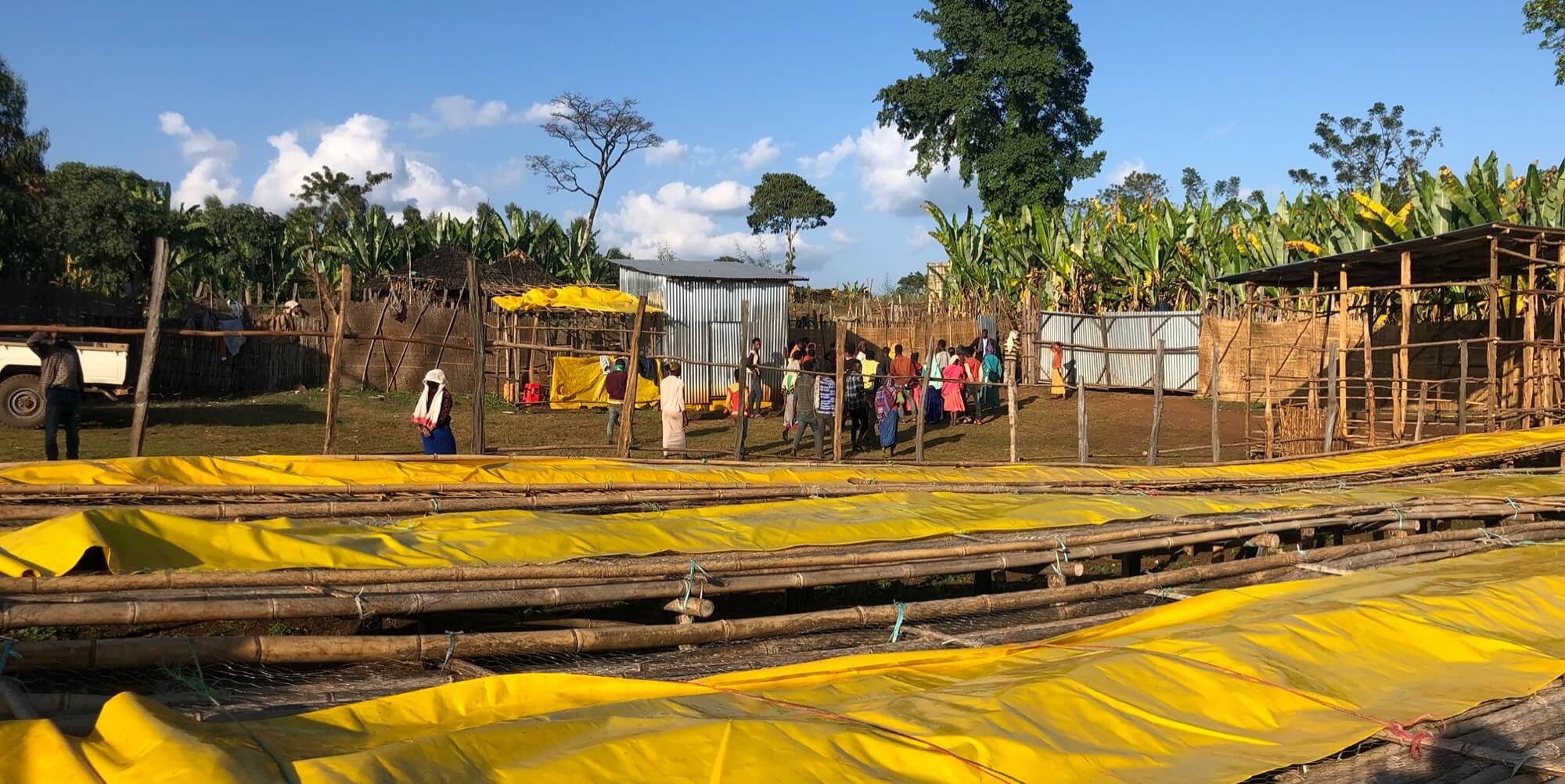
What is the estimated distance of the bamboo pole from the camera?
12.9 feet

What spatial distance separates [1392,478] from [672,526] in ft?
26.7

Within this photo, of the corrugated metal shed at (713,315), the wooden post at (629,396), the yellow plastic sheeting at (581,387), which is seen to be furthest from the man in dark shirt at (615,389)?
the corrugated metal shed at (713,315)

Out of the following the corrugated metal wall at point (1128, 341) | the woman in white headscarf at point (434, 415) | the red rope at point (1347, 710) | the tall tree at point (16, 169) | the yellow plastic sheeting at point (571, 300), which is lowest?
the red rope at point (1347, 710)

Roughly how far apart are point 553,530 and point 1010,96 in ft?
113

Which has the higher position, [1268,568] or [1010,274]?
[1010,274]

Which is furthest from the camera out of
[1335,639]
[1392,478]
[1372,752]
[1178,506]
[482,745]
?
[1392,478]

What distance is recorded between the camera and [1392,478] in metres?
11.4

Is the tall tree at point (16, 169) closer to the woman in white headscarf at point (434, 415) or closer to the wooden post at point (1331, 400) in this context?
the woman in white headscarf at point (434, 415)

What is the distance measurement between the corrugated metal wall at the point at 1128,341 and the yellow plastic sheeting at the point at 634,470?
38.8 ft

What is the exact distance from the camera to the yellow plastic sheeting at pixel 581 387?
20172mm

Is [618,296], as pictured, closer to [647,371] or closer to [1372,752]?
[647,371]

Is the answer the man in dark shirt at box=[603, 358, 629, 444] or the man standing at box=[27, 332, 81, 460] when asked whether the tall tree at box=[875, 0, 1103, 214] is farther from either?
the man standing at box=[27, 332, 81, 460]

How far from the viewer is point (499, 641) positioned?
4586mm

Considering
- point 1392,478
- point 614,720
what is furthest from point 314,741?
point 1392,478
